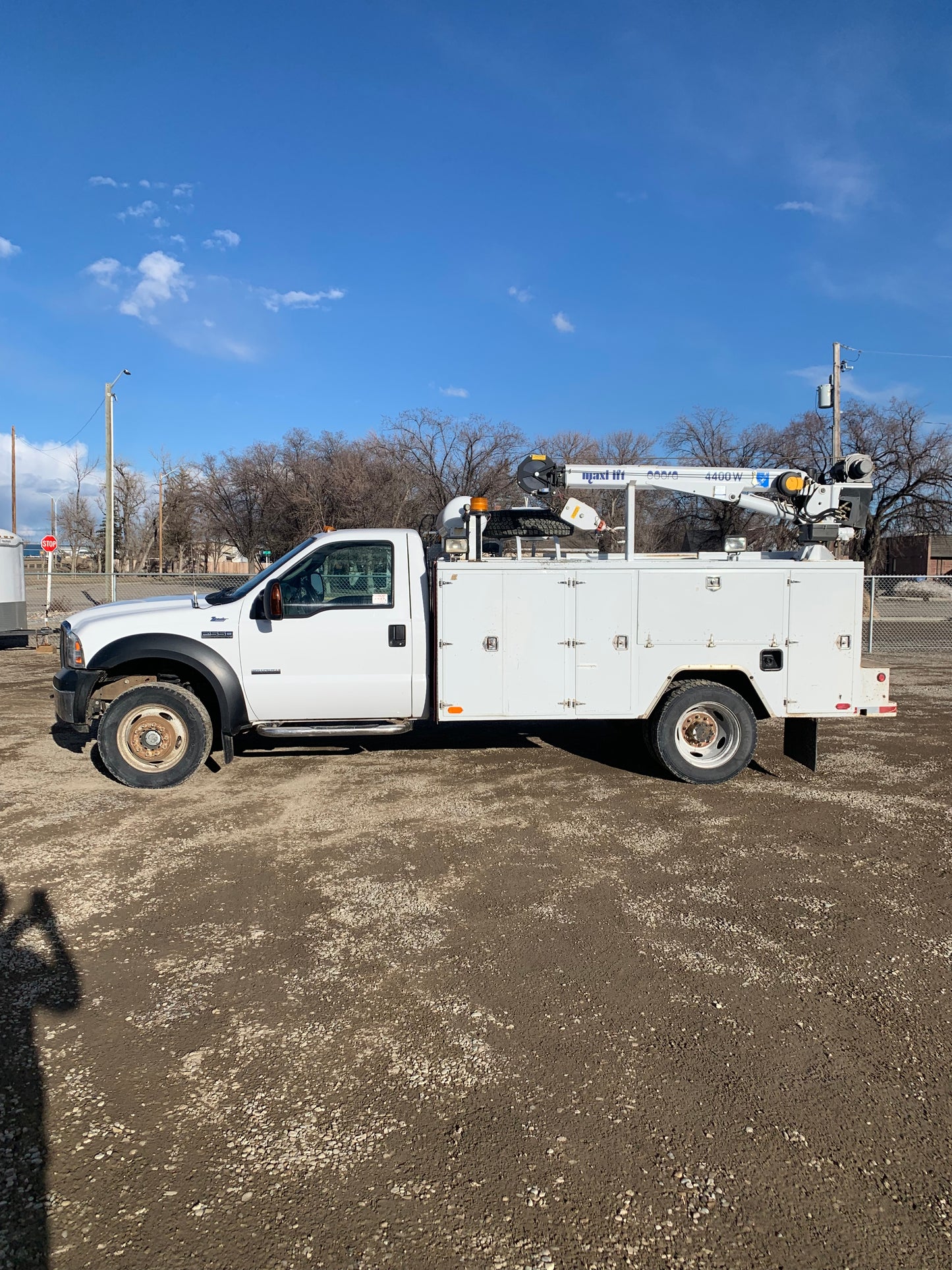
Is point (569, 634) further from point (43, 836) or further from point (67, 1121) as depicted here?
point (67, 1121)

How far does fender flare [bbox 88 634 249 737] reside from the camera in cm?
614

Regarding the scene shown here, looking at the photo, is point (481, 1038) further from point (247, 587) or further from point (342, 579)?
point (247, 587)

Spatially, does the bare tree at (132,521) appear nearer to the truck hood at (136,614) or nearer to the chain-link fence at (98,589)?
the chain-link fence at (98,589)

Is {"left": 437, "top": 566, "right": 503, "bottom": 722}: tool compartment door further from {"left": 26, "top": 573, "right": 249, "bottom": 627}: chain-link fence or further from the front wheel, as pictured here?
{"left": 26, "top": 573, "right": 249, "bottom": 627}: chain-link fence

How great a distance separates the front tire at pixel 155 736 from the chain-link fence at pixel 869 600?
366 inches

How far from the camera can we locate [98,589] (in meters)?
31.5

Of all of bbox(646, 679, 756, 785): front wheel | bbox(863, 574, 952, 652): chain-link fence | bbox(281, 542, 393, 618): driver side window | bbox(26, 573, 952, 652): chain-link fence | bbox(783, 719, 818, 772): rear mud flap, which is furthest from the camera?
bbox(26, 573, 952, 652): chain-link fence

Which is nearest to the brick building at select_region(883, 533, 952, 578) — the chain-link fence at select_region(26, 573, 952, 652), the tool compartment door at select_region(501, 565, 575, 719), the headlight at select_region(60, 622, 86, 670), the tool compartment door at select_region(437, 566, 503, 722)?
the chain-link fence at select_region(26, 573, 952, 652)

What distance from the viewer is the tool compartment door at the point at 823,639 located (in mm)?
6461

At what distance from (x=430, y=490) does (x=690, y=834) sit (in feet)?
92.2

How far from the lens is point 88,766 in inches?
277

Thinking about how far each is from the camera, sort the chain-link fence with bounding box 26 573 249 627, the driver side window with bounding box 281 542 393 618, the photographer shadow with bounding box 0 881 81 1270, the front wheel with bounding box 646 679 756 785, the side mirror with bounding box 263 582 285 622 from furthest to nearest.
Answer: the chain-link fence with bounding box 26 573 249 627, the front wheel with bounding box 646 679 756 785, the driver side window with bounding box 281 542 393 618, the side mirror with bounding box 263 582 285 622, the photographer shadow with bounding box 0 881 81 1270

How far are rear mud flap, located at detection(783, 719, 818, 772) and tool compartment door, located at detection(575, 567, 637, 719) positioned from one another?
5.96 ft

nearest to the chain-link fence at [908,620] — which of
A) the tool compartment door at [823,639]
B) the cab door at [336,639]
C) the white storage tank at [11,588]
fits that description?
the tool compartment door at [823,639]
